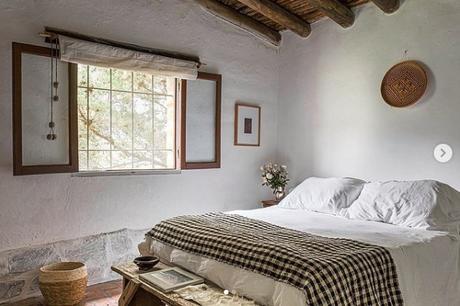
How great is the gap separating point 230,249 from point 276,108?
2873mm

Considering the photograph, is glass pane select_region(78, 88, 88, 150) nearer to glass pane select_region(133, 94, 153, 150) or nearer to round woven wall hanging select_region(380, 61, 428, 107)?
glass pane select_region(133, 94, 153, 150)

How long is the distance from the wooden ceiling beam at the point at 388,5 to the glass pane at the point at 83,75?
2.71 meters

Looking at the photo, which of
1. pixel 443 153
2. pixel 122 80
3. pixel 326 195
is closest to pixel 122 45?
pixel 122 80

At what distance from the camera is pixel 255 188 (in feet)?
15.3

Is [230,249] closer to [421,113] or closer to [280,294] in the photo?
[280,294]

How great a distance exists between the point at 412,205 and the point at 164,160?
7.77ft

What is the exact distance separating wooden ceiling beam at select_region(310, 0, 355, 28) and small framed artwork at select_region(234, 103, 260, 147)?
132 centimetres

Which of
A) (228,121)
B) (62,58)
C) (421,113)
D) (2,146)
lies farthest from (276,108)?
(2,146)

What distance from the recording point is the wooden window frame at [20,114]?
2980 millimetres

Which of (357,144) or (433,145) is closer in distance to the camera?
(433,145)

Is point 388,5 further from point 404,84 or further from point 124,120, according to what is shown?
point 124,120

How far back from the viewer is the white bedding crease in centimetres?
205

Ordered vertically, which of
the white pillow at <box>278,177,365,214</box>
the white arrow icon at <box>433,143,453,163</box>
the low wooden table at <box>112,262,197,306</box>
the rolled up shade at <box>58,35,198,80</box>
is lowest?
the low wooden table at <box>112,262,197,306</box>

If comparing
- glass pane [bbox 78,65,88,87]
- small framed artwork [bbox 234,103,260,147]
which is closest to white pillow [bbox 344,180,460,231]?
small framed artwork [bbox 234,103,260,147]
